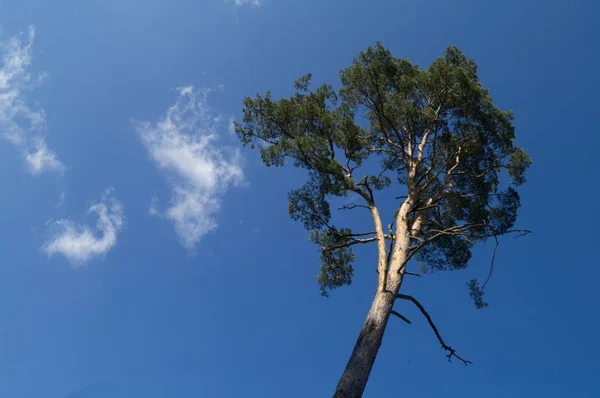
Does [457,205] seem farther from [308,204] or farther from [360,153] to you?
[308,204]

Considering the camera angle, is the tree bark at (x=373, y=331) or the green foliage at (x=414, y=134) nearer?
the tree bark at (x=373, y=331)

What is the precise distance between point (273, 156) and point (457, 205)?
573 centimetres

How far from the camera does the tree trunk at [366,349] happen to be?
5555 mm

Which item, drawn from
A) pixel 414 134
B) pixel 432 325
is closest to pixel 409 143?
pixel 414 134

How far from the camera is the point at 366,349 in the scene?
605cm

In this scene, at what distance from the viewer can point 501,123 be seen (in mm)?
10742

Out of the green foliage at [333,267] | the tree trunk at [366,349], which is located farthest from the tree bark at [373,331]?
the green foliage at [333,267]

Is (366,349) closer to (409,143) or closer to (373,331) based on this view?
(373,331)

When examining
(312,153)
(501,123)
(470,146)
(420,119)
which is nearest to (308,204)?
(312,153)

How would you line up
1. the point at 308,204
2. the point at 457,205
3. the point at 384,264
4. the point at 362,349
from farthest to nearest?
1. the point at 457,205
2. the point at 308,204
3. the point at 384,264
4. the point at 362,349

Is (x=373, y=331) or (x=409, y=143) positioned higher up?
(x=409, y=143)

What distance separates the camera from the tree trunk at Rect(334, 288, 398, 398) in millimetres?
5555

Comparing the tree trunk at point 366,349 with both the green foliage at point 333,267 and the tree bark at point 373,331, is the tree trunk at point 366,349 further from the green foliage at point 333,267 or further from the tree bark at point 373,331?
the green foliage at point 333,267

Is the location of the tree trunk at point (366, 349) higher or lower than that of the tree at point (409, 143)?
lower
